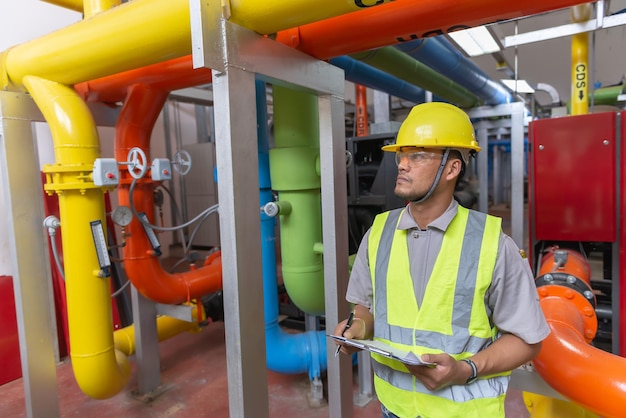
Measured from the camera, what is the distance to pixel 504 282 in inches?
39.4

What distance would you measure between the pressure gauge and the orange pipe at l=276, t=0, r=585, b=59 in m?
1.14

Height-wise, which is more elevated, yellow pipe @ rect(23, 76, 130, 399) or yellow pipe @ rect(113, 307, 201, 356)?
yellow pipe @ rect(23, 76, 130, 399)

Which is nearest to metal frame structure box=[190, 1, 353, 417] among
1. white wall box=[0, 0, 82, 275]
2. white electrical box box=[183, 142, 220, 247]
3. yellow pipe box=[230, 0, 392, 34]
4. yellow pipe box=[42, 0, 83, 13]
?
yellow pipe box=[230, 0, 392, 34]

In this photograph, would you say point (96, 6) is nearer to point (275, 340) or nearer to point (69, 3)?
point (69, 3)

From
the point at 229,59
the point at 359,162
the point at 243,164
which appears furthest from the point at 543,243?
the point at 229,59

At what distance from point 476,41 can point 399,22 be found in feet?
3.35

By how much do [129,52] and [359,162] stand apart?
4.76 feet

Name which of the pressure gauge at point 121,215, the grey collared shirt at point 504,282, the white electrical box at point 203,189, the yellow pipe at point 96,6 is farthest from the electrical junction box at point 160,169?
the white electrical box at point 203,189

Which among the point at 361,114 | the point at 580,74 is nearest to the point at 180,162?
the point at 580,74

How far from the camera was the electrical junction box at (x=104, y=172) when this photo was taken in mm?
1735

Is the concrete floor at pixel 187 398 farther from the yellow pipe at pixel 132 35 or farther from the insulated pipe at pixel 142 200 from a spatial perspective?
the yellow pipe at pixel 132 35

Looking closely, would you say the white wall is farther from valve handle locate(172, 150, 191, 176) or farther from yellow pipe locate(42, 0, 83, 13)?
valve handle locate(172, 150, 191, 176)

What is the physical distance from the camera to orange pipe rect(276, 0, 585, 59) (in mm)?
1098

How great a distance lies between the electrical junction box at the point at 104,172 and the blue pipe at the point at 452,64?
149 cm
